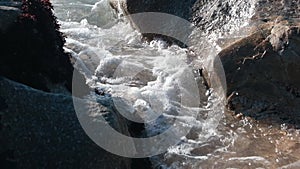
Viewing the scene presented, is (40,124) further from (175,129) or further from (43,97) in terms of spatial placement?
(175,129)

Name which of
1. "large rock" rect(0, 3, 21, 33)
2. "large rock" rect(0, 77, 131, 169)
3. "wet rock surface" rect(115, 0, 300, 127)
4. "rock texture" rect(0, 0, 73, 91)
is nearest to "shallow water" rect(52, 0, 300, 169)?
→ "wet rock surface" rect(115, 0, 300, 127)

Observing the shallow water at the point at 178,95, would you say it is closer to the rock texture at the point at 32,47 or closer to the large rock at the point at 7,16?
the rock texture at the point at 32,47

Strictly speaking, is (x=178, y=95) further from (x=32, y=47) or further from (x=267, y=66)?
(x=32, y=47)

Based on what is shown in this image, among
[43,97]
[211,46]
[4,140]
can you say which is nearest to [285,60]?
[211,46]

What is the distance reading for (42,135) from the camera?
6.12m

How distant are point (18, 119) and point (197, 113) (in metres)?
4.29

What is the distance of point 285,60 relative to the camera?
9.40 metres

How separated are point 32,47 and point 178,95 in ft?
11.5

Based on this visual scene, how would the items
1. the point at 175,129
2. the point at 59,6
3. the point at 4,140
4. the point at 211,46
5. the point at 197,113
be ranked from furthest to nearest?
the point at 59,6 → the point at 211,46 → the point at 197,113 → the point at 175,129 → the point at 4,140

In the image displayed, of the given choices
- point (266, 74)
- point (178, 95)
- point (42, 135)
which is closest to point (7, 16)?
point (42, 135)

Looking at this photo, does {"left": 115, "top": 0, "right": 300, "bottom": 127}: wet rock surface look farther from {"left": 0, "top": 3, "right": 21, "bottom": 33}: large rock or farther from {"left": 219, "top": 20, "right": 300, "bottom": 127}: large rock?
{"left": 0, "top": 3, "right": 21, "bottom": 33}: large rock

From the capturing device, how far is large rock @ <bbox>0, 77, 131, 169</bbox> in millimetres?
5953

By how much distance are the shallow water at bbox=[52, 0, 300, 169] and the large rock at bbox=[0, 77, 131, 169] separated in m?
Result: 1.68

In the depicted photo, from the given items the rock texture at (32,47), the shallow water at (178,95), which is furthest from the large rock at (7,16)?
the shallow water at (178,95)
